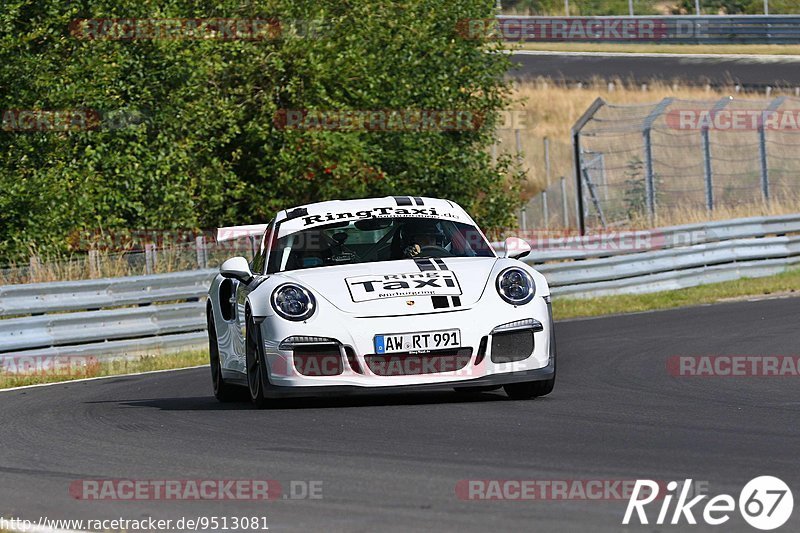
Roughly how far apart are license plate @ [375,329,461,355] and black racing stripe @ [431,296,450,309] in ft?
0.51

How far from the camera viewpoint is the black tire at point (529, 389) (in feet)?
29.6

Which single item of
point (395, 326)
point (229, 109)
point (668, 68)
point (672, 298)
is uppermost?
point (229, 109)

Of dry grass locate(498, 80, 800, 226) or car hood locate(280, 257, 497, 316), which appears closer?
car hood locate(280, 257, 497, 316)

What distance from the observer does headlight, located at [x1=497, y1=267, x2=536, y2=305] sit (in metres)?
8.81

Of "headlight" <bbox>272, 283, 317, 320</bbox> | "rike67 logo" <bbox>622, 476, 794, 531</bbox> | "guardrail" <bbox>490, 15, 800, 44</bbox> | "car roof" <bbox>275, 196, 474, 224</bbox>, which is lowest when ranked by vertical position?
"rike67 logo" <bbox>622, 476, 794, 531</bbox>

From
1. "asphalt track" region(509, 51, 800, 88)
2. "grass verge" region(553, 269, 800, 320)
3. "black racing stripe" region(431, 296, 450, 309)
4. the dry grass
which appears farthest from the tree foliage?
"asphalt track" region(509, 51, 800, 88)

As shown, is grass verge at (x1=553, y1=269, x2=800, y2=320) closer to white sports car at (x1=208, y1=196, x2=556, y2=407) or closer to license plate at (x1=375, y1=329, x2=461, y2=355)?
white sports car at (x1=208, y1=196, x2=556, y2=407)

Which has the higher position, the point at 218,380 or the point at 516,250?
the point at 516,250

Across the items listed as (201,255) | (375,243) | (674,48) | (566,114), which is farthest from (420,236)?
(674,48)

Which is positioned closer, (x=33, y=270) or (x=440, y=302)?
(x=440, y=302)

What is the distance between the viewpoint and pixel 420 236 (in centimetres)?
973

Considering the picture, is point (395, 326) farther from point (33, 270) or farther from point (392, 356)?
point (33, 270)

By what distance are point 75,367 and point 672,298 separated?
326 inches

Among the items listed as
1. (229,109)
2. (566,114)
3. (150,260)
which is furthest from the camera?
(566,114)
